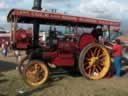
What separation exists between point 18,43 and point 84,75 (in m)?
2.45

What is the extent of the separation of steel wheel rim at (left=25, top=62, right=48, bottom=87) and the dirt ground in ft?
0.71

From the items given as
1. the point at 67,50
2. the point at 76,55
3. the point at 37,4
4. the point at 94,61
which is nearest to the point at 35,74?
the point at 67,50

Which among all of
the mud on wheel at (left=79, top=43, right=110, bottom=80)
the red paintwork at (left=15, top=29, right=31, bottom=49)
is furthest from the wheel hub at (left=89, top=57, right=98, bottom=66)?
the red paintwork at (left=15, top=29, right=31, bottom=49)

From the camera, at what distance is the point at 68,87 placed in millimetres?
11141

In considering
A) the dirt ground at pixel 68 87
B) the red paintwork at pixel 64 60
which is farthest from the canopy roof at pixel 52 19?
the dirt ground at pixel 68 87

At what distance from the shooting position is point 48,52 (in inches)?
487

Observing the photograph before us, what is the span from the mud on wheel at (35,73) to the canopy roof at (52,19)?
152 cm

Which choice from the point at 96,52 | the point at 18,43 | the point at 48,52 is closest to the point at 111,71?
the point at 96,52

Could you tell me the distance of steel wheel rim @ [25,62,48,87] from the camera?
37.9 ft

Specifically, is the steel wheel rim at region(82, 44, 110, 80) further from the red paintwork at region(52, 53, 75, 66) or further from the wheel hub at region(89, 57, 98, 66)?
the red paintwork at region(52, 53, 75, 66)

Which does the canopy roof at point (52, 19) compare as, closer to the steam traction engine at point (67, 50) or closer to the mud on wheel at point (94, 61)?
the steam traction engine at point (67, 50)

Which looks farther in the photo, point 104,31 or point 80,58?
point 104,31

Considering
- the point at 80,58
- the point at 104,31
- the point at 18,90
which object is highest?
the point at 104,31

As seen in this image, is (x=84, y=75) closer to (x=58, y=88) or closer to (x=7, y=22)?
(x=58, y=88)
